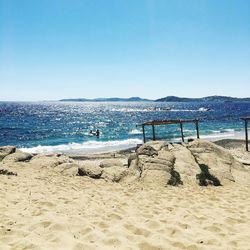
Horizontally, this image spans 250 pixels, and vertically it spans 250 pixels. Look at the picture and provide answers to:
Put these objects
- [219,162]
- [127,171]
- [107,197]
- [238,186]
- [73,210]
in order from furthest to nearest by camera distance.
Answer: [219,162], [127,171], [238,186], [107,197], [73,210]

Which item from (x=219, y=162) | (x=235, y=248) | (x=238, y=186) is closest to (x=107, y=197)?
(x=235, y=248)

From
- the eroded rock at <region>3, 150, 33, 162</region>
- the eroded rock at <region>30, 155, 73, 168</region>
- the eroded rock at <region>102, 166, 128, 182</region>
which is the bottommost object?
the eroded rock at <region>102, 166, 128, 182</region>

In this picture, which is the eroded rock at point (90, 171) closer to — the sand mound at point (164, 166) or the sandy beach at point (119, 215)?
the sand mound at point (164, 166)

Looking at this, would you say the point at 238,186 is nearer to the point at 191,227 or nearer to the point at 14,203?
the point at 191,227

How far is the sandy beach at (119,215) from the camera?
5.64m

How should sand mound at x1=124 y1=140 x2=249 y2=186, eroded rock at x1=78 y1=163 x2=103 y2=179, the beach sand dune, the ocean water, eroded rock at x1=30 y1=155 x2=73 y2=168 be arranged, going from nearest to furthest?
Answer: the beach sand dune < sand mound at x1=124 y1=140 x2=249 y2=186 < eroded rock at x1=78 y1=163 x2=103 y2=179 < eroded rock at x1=30 y1=155 x2=73 y2=168 < the ocean water

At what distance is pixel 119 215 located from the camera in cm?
741

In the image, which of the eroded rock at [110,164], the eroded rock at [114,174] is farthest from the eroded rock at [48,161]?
the eroded rock at [114,174]

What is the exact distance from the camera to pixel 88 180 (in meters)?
12.5

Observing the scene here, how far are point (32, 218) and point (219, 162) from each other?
9659 mm

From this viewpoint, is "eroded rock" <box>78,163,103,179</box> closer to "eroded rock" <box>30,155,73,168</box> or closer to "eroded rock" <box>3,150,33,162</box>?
"eroded rock" <box>30,155,73,168</box>

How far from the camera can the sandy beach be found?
5.64 meters

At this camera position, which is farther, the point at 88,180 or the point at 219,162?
the point at 219,162

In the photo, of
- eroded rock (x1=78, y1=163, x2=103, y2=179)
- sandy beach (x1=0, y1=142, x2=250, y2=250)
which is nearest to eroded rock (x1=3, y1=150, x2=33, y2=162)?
sandy beach (x1=0, y1=142, x2=250, y2=250)
